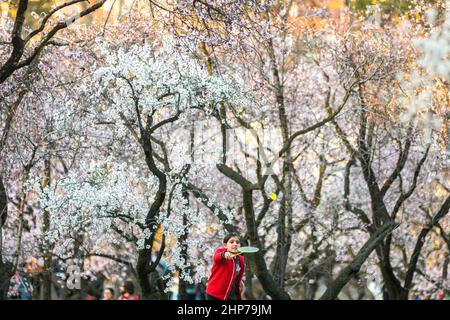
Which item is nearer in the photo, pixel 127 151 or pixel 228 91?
pixel 228 91

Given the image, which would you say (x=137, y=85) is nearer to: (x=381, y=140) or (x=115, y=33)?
(x=115, y=33)

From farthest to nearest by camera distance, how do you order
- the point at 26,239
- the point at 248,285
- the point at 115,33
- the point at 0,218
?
the point at 26,239
the point at 248,285
the point at 115,33
the point at 0,218

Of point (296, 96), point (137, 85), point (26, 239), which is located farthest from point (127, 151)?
point (26, 239)

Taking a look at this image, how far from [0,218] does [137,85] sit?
8.76 feet

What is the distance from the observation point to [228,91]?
12.9m

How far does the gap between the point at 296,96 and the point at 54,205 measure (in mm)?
7105

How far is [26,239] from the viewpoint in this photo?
2158cm
